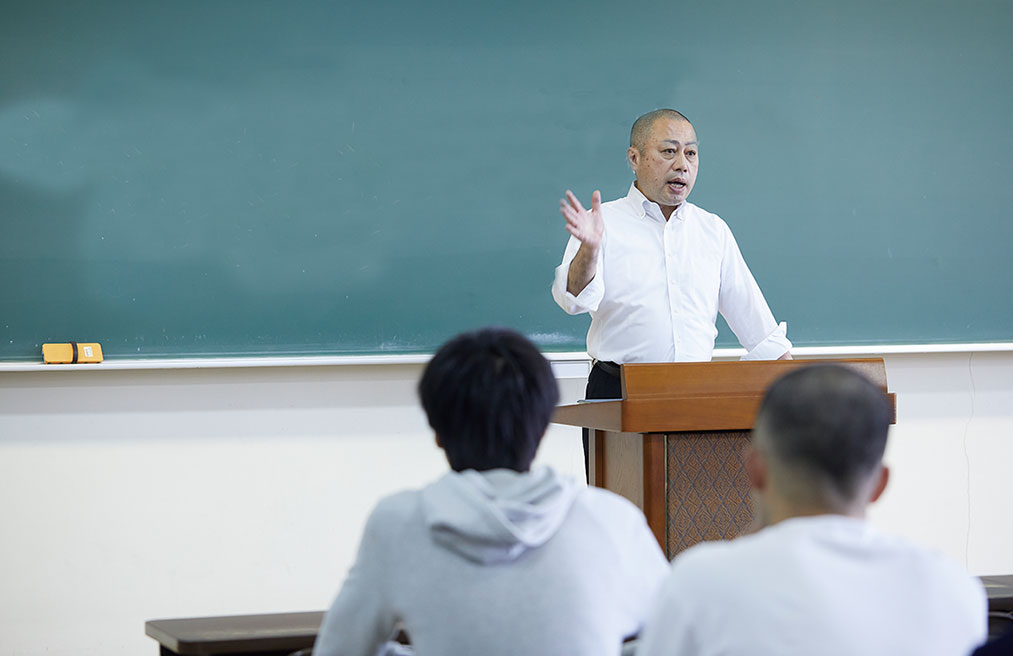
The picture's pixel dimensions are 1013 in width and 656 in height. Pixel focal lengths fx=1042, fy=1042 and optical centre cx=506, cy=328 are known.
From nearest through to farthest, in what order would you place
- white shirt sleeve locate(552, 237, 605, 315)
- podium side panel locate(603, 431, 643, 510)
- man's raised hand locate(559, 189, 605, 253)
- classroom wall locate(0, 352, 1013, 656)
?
podium side panel locate(603, 431, 643, 510) < man's raised hand locate(559, 189, 605, 253) < white shirt sleeve locate(552, 237, 605, 315) < classroom wall locate(0, 352, 1013, 656)

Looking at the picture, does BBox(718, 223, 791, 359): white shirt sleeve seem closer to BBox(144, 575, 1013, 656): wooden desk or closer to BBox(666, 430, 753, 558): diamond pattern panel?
BBox(666, 430, 753, 558): diamond pattern panel

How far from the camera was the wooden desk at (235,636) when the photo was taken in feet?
5.28

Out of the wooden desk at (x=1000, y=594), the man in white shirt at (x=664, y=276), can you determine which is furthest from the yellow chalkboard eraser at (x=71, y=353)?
the wooden desk at (x=1000, y=594)

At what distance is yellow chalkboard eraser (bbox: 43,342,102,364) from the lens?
3.58 meters

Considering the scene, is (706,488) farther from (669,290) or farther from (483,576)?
(483,576)

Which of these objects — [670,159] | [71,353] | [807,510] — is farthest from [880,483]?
[71,353]

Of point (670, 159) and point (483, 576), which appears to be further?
point (670, 159)

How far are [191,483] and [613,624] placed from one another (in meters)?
2.82

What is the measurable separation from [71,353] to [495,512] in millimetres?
2786

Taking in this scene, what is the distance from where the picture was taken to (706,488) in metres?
2.55

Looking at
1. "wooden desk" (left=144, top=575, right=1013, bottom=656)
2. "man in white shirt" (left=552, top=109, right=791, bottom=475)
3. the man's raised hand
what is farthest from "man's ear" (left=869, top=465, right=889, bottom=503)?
"man in white shirt" (left=552, top=109, right=791, bottom=475)

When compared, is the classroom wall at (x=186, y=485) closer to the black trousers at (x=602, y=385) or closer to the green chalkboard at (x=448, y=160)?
the green chalkboard at (x=448, y=160)

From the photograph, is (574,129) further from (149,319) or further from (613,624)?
(613,624)

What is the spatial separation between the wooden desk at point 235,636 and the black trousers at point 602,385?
153 centimetres
